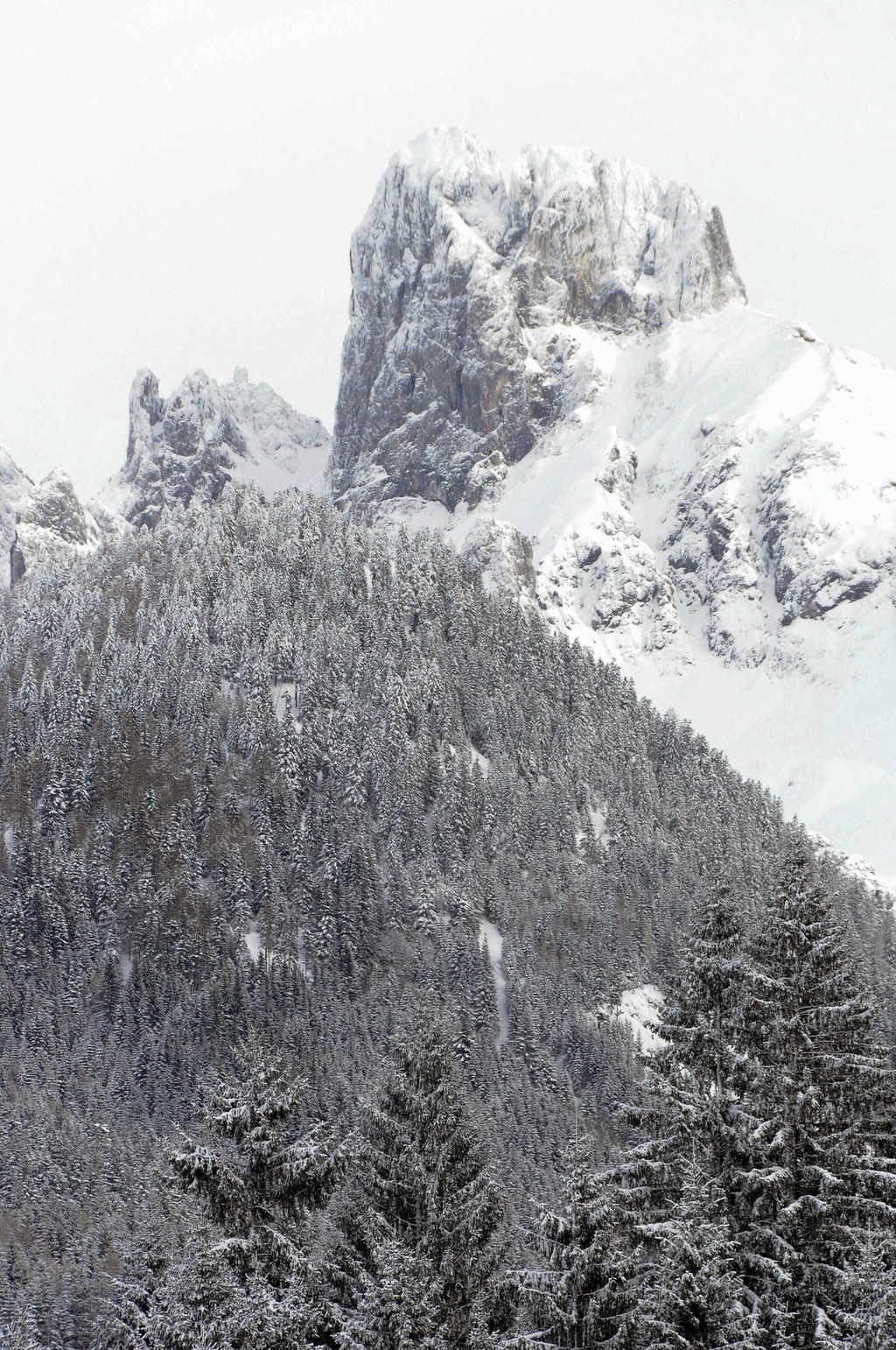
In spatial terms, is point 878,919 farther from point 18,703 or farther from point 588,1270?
point 588,1270

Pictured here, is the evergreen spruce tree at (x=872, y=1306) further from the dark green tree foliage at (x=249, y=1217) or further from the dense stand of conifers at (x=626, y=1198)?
the dark green tree foliage at (x=249, y=1217)

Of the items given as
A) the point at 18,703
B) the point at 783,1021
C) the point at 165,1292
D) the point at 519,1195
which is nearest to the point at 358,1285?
the point at 165,1292

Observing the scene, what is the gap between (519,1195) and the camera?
102688 millimetres

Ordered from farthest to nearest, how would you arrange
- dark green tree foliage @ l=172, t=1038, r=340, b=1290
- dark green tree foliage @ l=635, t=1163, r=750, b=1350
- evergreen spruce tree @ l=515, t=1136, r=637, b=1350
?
dark green tree foliage @ l=172, t=1038, r=340, b=1290 → evergreen spruce tree @ l=515, t=1136, r=637, b=1350 → dark green tree foliage @ l=635, t=1163, r=750, b=1350

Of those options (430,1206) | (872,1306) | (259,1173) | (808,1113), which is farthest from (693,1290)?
(259,1173)

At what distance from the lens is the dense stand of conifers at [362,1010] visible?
26.2 m

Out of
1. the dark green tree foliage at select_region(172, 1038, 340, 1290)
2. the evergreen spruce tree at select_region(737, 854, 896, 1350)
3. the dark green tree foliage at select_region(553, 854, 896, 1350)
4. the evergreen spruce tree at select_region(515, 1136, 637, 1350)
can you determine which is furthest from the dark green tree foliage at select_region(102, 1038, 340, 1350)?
the evergreen spruce tree at select_region(737, 854, 896, 1350)

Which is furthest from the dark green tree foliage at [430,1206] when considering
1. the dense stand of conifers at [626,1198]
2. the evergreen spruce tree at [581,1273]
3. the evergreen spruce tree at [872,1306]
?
the evergreen spruce tree at [872,1306]

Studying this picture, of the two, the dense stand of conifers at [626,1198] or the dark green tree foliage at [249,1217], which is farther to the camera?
the dark green tree foliage at [249,1217]

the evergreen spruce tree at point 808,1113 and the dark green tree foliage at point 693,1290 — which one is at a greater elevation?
the evergreen spruce tree at point 808,1113

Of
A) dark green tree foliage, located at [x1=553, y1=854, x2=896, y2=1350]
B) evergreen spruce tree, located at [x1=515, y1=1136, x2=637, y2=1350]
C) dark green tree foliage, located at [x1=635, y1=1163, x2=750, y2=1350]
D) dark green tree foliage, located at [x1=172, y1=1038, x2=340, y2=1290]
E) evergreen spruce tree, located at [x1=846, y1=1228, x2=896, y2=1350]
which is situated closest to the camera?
evergreen spruce tree, located at [x1=846, y1=1228, x2=896, y2=1350]

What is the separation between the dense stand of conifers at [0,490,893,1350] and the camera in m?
26.2

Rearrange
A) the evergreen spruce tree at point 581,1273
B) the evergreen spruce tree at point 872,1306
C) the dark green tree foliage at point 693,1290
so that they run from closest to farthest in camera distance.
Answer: the evergreen spruce tree at point 872,1306 < the dark green tree foliage at point 693,1290 < the evergreen spruce tree at point 581,1273

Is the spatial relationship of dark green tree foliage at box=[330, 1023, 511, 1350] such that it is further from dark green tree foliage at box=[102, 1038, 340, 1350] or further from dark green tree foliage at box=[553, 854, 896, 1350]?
dark green tree foliage at box=[553, 854, 896, 1350]
